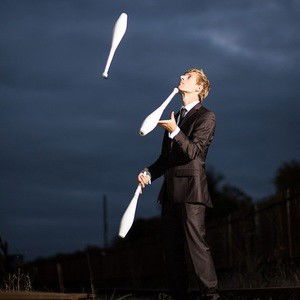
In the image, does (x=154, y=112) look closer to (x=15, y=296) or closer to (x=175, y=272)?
(x=175, y=272)

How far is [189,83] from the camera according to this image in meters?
5.82

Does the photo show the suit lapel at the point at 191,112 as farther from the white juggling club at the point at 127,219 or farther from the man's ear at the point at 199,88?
the white juggling club at the point at 127,219

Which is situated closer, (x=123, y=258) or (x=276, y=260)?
(x=276, y=260)

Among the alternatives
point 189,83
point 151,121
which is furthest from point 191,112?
point 151,121

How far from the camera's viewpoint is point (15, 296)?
396 cm

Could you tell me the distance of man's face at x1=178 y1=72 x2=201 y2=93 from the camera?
5809mm

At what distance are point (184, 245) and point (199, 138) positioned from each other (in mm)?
805

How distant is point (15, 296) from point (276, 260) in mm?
9193

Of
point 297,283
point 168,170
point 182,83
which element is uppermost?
point 182,83

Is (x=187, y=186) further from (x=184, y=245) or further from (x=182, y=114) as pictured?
(x=182, y=114)

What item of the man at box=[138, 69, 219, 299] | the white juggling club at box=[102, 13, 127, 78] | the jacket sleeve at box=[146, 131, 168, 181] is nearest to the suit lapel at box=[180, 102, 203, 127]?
the man at box=[138, 69, 219, 299]

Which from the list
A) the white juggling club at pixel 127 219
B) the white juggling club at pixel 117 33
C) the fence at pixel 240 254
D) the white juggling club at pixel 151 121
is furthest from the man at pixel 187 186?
the fence at pixel 240 254

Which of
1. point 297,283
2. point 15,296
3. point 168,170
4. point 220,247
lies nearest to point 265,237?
point 220,247

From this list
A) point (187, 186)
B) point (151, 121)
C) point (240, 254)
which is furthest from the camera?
point (240, 254)
